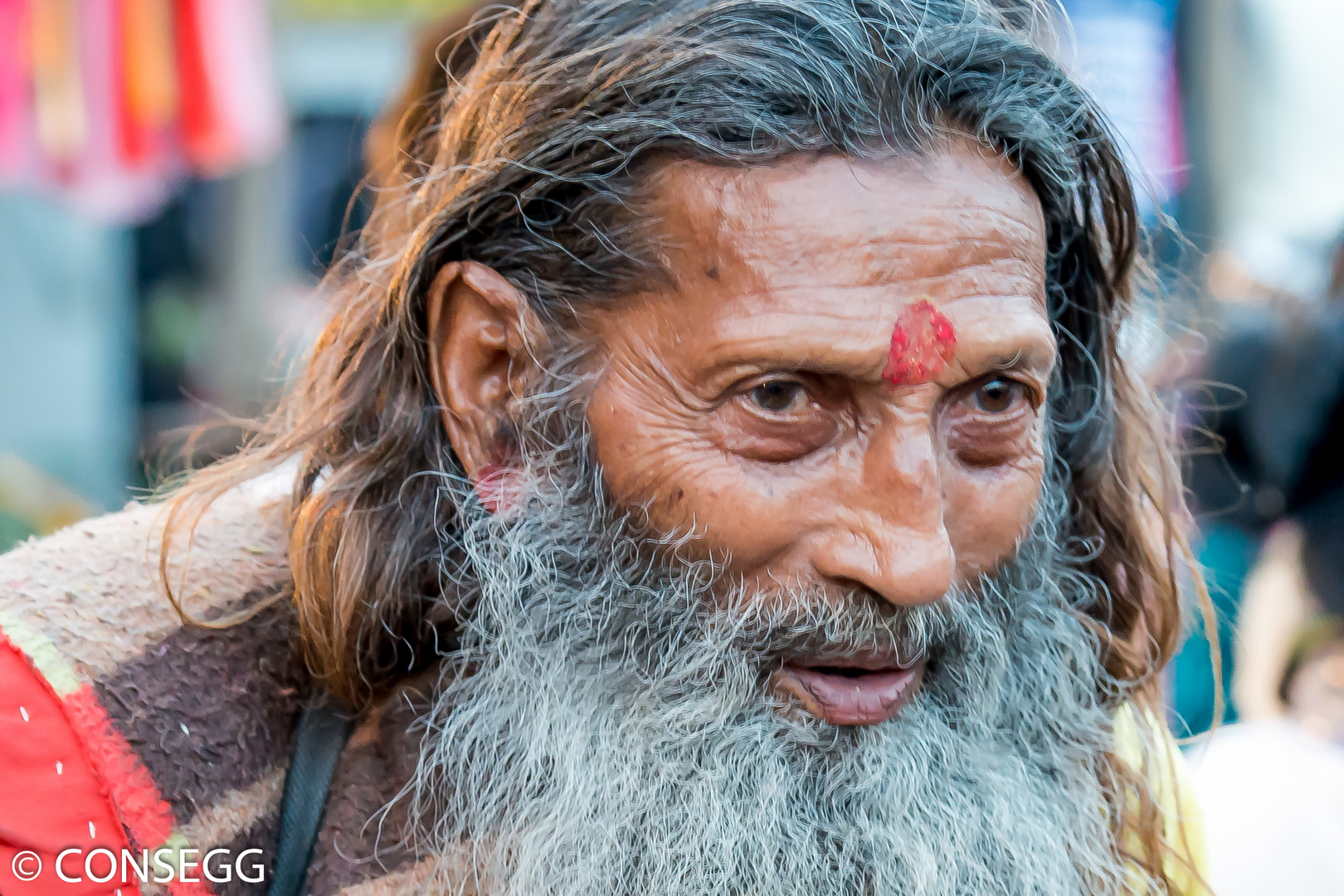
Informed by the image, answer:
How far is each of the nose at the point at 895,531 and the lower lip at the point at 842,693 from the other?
17 centimetres

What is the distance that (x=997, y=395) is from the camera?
60.9 inches

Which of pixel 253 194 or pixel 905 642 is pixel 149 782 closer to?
pixel 905 642

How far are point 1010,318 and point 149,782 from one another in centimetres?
128

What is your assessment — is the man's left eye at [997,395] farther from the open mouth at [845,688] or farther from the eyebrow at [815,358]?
the open mouth at [845,688]

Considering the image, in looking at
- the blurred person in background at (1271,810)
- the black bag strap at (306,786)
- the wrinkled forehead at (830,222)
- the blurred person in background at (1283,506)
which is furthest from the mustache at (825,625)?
the blurred person in background at (1283,506)

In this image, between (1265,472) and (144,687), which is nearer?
(144,687)

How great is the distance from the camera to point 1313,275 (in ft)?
15.4

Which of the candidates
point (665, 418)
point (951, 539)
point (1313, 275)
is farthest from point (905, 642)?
point (1313, 275)

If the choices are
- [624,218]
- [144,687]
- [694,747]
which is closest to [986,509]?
[694,747]

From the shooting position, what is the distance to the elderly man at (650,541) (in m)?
1.39

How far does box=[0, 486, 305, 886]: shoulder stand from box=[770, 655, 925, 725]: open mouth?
726 millimetres

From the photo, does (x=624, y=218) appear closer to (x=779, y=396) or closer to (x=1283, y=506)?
(x=779, y=396)

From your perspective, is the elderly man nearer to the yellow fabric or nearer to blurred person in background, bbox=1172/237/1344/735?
the yellow fabric

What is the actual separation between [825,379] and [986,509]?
30 cm
